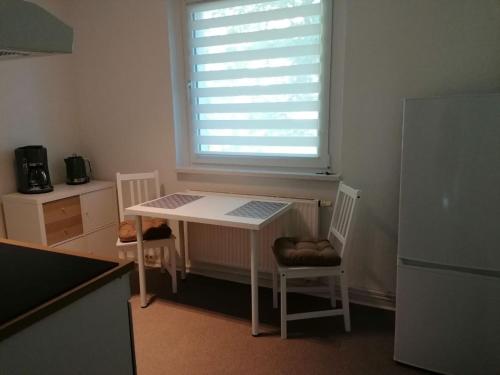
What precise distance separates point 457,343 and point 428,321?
0.16 m

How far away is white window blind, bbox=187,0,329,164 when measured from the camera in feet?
8.71

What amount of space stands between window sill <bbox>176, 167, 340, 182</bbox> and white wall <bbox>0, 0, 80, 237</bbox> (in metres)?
1.16

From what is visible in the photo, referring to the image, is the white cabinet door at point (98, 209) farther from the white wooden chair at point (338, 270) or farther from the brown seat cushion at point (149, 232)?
the white wooden chair at point (338, 270)

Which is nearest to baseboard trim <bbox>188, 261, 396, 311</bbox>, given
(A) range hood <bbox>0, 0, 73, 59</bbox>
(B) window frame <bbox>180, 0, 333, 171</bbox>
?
(B) window frame <bbox>180, 0, 333, 171</bbox>

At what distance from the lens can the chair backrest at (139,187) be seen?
3.11 meters

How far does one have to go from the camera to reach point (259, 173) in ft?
9.47

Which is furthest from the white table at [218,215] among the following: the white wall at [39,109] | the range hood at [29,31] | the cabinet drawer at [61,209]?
the range hood at [29,31]

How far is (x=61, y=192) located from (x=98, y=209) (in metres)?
0.38

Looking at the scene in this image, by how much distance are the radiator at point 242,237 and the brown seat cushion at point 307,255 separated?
11.0 inches

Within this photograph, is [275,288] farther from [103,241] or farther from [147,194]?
[103,241]

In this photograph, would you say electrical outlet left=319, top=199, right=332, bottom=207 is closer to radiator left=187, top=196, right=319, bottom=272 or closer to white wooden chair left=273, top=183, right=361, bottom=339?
radiator left=187, top=196, right=319, bottom=272

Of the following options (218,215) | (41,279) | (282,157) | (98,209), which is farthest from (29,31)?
(98,209)

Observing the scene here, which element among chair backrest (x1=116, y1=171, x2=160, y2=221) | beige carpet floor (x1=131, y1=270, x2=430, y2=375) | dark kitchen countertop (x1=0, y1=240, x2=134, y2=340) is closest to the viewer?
dark kitchen countertop (x1=0, y1=240, x2=134, y2=340)

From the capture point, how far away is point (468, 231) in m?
1.79
